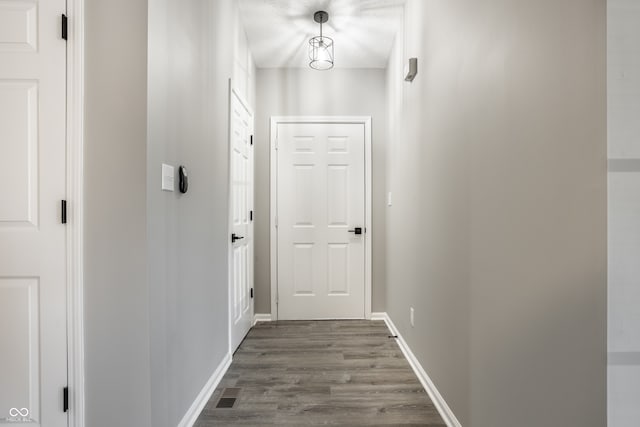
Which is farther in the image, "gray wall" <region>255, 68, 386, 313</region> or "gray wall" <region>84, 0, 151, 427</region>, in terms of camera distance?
"gray wall" <region>255, 68, 386, 313</region>

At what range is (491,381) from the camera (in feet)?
4.35

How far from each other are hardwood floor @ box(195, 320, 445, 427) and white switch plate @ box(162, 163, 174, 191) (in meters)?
1.25

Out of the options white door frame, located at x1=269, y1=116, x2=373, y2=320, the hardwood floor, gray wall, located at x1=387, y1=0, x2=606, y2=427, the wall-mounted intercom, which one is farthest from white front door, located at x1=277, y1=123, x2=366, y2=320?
the wall-mounted intercom

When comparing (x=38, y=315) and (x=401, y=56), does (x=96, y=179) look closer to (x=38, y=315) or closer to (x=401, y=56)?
(x=38, y=315)

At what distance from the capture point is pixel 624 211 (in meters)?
0.79

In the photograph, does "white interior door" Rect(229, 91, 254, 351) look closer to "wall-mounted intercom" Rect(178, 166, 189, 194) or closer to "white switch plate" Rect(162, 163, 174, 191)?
"wall-mounted intercom" Rect(178, 166, 189, 194)

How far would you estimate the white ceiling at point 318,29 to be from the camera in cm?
274

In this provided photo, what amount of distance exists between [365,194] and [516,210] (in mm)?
2557

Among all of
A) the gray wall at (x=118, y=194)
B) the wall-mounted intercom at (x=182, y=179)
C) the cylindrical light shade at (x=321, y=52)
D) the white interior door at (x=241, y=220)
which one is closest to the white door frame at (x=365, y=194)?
the white interior door at (x=241, y=220)

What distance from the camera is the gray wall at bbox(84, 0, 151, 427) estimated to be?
4.48ft

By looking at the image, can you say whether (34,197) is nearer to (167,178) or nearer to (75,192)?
(75,192)

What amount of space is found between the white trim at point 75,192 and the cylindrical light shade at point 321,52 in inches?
78.7

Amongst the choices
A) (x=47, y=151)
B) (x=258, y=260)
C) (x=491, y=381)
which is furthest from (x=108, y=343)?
(x=258, y=260)

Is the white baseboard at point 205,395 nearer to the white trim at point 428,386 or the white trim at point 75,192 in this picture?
the white trim at point 75,192
